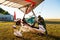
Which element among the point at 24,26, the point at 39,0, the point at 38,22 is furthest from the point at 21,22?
the point at 39,0

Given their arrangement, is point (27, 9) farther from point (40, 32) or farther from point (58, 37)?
point (58, 37)

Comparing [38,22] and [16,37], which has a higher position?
[38,22]

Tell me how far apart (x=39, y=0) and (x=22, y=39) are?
58.4 inches

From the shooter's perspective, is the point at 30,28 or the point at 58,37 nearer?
the point at 58,37

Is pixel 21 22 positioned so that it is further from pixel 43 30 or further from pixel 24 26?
pixel 43 30

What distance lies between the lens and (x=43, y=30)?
6.39 metres

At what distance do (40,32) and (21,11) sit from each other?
5.60ft

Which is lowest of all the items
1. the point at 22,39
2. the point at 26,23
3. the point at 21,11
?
the point at 22,39

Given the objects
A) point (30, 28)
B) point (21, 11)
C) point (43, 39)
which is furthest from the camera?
point (21, 11)

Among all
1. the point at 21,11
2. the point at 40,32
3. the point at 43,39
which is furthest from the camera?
the point at 21,11

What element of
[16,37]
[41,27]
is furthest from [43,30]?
[16,37]

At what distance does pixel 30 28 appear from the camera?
6816 mm

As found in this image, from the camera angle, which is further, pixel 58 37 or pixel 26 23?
pixel 26 23

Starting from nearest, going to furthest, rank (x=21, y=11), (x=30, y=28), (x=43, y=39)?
(x=43, y=39)
(x=30, y=28)
(x=21, y=11)
